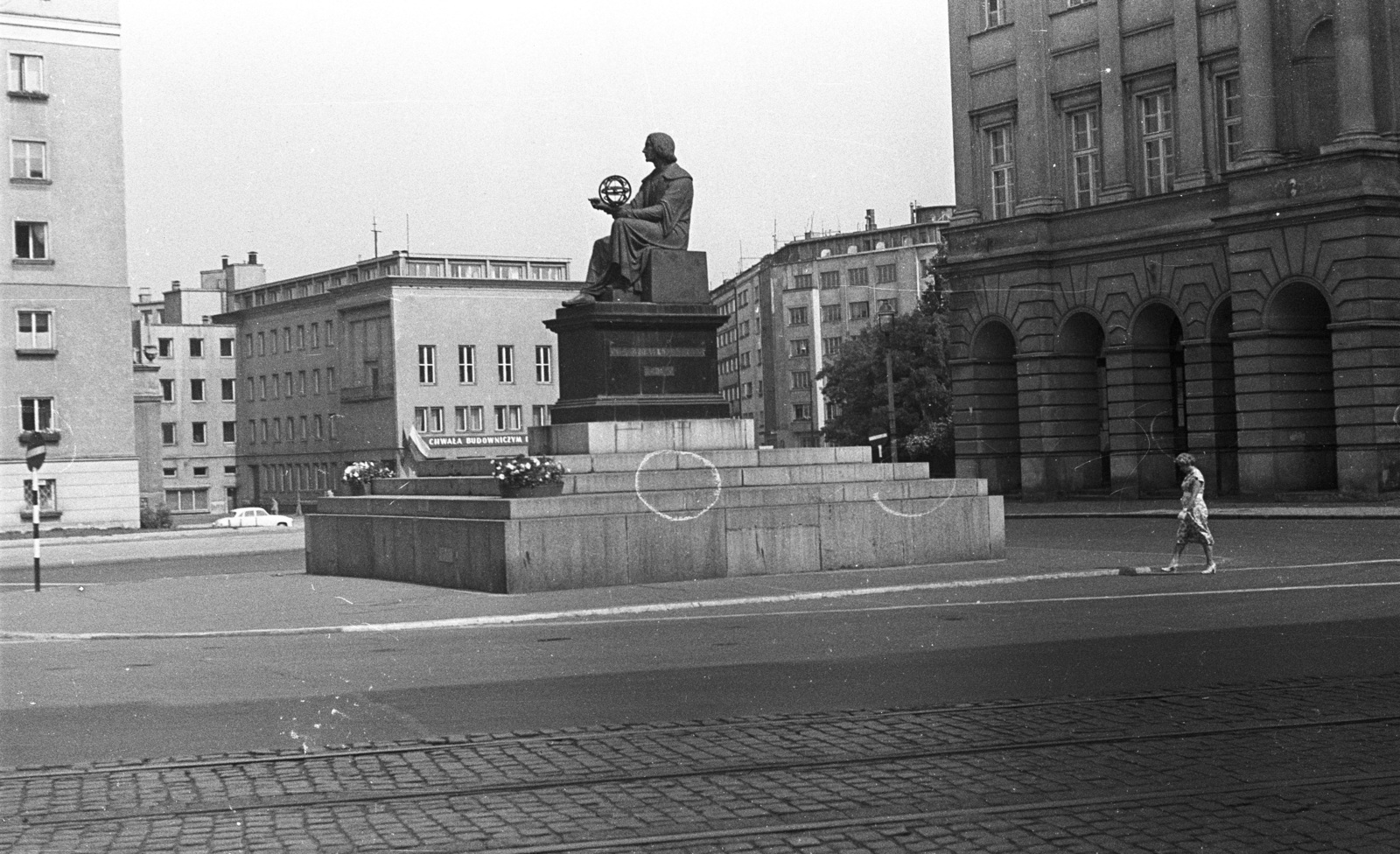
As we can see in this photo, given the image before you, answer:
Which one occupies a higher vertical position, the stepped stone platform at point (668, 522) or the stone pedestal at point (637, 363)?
the stone pedestal at point (637, 363)

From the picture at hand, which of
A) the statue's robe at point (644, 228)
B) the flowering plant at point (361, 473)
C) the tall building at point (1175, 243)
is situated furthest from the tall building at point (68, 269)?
the statue's robe at point (644, 228)

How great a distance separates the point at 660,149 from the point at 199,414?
121m

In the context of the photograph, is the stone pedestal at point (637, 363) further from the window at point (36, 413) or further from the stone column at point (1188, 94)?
the window at point (36, 413)

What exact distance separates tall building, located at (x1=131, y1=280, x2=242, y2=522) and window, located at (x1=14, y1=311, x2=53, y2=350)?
240 feet

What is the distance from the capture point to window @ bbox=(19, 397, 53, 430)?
67.6m

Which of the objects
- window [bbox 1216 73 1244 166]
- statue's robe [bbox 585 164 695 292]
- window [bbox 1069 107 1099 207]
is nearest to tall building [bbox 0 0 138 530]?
window [bbox 1069 107 1099 207]

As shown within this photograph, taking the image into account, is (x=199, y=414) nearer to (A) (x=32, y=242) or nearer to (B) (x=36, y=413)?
(B) (x=36, y=413)

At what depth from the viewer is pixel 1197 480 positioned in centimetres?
2534

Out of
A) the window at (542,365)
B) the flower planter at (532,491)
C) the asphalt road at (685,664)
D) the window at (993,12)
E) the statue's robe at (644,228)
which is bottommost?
the asphalt road at (685,664)

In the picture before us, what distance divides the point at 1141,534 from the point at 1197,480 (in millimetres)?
11559

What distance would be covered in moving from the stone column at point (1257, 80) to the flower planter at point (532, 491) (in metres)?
30.9

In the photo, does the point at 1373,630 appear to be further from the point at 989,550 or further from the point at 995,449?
the point at 995,449

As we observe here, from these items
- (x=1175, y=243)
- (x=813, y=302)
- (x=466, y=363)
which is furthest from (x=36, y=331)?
(x=813, y=302)

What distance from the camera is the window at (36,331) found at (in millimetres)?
68000
